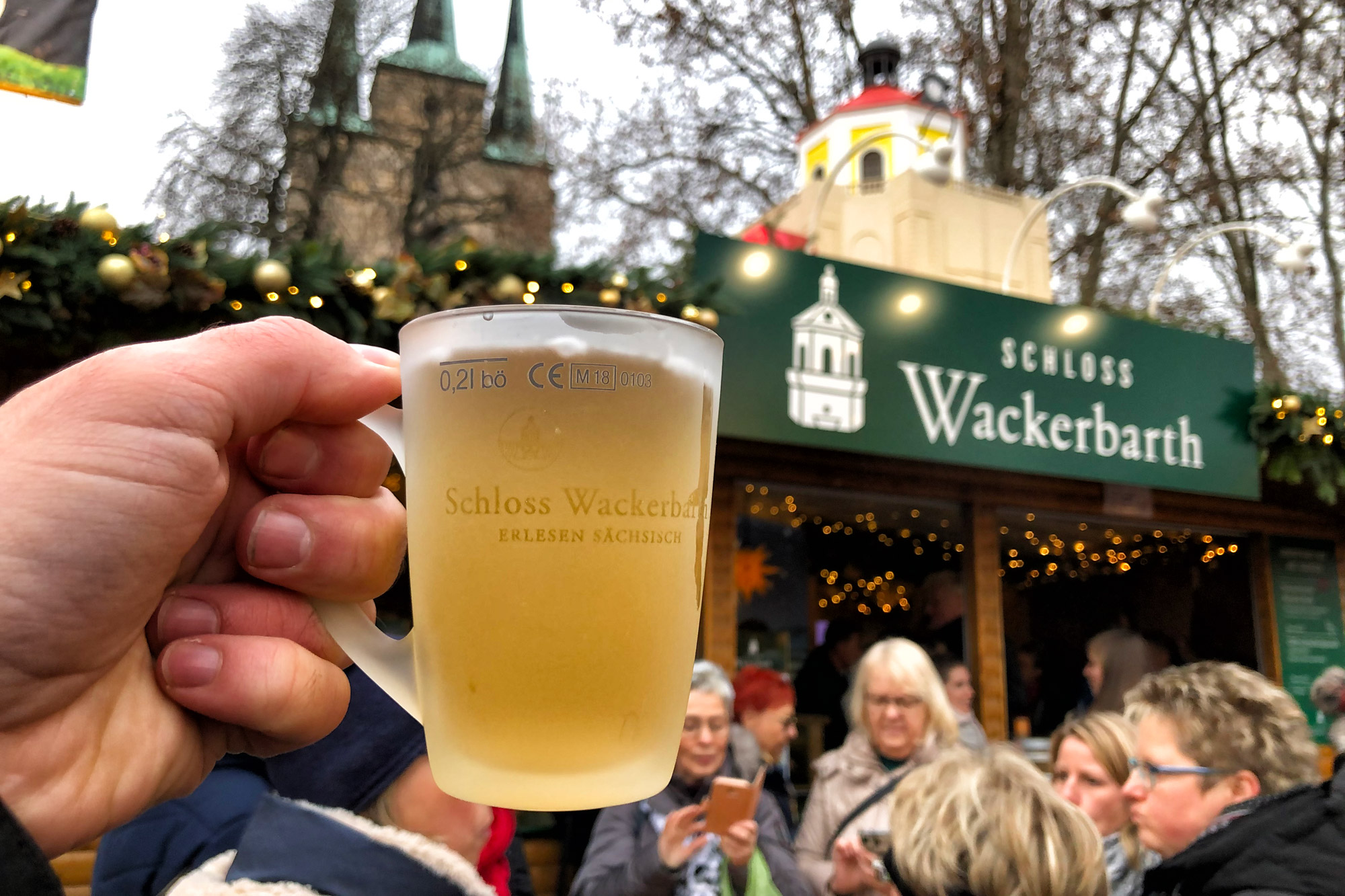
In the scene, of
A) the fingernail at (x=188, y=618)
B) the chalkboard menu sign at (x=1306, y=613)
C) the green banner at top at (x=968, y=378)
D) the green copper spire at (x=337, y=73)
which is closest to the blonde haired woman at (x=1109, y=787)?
the green banner at top at (x=968, y=378)

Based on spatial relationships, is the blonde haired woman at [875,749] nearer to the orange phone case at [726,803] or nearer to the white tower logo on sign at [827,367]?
the orange phone case at [726,803]

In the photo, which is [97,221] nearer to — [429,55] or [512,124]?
[429,55]

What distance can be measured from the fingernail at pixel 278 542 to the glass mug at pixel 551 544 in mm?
136

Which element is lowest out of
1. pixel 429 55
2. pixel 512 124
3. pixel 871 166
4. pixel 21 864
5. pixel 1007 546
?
pixel 21 864

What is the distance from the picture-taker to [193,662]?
0.79 m

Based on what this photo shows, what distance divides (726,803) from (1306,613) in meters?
6.82

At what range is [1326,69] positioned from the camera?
12258mm

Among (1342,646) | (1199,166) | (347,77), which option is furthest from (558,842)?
(1199,166)

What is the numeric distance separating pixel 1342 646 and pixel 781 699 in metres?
5.73

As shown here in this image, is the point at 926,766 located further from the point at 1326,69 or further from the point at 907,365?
the point at 1326,69

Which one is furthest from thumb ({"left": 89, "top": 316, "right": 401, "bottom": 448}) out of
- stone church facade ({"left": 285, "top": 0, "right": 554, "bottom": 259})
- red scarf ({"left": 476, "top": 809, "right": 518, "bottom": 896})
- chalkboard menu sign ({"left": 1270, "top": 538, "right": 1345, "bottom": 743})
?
stone church facade ({"left": 285, "top": 0, "right": 554, "bottom": 259})

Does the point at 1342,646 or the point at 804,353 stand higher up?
the point at 804,353

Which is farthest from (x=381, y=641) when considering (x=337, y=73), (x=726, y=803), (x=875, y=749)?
(x=337, y=73)

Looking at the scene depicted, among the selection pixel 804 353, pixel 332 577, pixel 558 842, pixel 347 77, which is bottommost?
pixel 558 842
